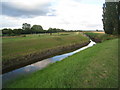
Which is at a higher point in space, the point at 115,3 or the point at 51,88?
the point at 115,3

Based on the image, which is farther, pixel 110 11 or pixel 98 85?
pixel 110 11

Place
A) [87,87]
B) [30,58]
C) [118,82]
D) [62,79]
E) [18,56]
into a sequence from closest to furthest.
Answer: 1. [87,87]
2. [118,82]
3. [62,79]
4. [18,56]
5. [30,58]

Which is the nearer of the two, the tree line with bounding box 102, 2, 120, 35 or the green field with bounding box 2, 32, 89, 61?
the green field with bounding box 2, 32, 89, 61

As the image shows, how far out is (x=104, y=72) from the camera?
8.30 m

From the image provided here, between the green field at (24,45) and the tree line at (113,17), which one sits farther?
the tree line at (113,17)

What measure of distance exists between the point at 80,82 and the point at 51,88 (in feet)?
6.54

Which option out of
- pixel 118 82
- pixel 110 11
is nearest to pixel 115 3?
pixel 110 11

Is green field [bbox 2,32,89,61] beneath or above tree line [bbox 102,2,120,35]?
beneath

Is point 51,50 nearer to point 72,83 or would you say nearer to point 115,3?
point 72,83

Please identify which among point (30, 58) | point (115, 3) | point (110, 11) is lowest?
point (30, 58)

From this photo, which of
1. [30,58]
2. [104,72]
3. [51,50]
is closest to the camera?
[104,72]

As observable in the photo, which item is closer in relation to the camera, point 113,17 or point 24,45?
point 24,45

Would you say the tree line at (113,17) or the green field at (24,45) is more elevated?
the tree line at (113,17)

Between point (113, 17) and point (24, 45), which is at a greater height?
point (113, 17)
